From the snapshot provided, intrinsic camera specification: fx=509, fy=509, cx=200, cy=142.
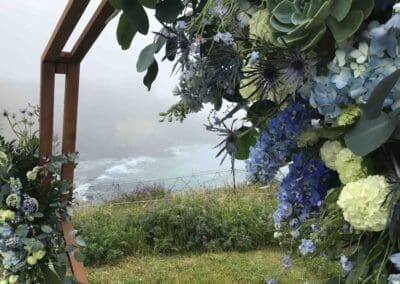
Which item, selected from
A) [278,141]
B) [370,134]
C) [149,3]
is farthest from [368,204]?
[149,3]

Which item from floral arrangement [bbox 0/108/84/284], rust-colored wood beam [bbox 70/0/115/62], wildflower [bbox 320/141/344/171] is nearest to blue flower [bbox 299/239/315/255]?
wildflower [bbox 320/141/344/171]

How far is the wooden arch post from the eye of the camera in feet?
3.66

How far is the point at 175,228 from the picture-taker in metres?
3.17

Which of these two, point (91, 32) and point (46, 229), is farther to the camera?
point (46, 229)

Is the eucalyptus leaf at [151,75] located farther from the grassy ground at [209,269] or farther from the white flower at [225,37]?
the grassy ground at [209,269]

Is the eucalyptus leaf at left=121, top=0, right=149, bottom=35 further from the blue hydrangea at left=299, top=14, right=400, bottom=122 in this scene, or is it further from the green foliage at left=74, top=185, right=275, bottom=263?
the green foliage at left=74, top=185, right=275, bottom=263

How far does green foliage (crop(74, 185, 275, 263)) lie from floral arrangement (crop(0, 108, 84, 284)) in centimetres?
149

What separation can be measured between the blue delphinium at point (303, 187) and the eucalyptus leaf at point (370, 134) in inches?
5.1

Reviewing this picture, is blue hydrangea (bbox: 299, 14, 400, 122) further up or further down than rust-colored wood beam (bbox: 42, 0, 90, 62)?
further down

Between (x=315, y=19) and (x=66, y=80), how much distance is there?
3.54ft

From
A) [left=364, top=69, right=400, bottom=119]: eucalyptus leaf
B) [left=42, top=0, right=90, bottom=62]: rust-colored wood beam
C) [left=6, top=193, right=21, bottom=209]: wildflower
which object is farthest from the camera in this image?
[left=6, top=193, right=21, bottom=209]: wildflower

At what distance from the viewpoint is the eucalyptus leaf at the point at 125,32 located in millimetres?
531

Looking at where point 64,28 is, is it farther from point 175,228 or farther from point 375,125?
point 175,228

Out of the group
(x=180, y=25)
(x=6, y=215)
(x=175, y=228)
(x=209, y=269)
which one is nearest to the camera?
(x=180, y=25)
